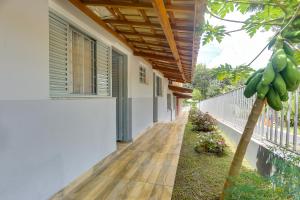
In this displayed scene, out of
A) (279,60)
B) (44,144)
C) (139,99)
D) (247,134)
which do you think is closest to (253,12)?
(279,60)

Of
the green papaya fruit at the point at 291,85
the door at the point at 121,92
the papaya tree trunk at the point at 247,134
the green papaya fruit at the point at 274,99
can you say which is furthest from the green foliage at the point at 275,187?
the door at the point at 121,92

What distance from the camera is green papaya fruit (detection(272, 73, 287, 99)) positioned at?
73.2 inches

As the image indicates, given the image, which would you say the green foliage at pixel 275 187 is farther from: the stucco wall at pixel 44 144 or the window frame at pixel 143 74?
the window frame at pixel 143 74

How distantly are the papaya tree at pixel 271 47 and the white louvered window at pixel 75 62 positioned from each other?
202cm

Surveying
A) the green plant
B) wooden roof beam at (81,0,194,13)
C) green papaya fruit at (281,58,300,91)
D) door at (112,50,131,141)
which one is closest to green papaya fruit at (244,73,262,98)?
green papaya fruit at (281,58,300,91)

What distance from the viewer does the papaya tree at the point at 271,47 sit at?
6.16ft

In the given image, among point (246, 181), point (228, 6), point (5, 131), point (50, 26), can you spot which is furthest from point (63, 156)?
point (228, 6)

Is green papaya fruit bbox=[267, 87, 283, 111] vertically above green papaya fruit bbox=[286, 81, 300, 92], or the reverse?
green papaya fruit bbox=[286, 81, 300, 92]

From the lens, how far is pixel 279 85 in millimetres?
1865

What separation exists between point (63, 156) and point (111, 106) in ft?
6.19

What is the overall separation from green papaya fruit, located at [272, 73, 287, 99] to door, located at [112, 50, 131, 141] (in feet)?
13.7

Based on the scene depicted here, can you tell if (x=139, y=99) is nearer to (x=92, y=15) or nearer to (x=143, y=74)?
(x=143, y=74)

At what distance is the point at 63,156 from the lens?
2766 mm

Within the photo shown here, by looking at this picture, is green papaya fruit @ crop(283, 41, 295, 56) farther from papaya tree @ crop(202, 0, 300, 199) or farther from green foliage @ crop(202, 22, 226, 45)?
green foliage @ crop(202, 22, 226, 45)
